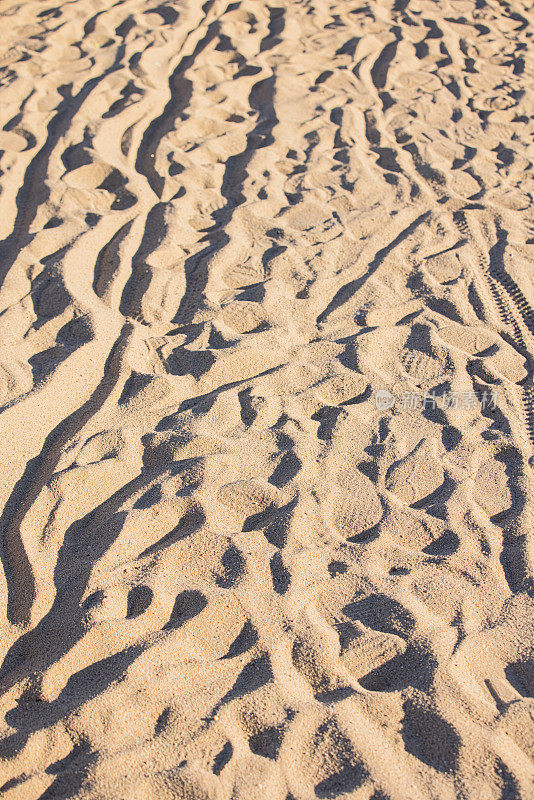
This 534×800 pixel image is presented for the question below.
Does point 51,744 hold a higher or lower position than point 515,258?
higher

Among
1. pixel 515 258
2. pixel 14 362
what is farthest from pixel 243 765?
pixel 515 258

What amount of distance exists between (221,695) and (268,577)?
37 centimetres

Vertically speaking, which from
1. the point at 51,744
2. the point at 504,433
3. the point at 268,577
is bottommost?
the point at 504,433

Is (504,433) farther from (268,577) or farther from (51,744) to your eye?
(51,744)

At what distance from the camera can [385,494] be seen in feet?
7.05

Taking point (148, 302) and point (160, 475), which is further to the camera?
point (148, 302)

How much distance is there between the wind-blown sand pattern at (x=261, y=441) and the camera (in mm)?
1556

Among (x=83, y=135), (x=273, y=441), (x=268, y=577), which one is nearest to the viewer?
(x=268, y=577)

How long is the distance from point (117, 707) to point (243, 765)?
0.34 m

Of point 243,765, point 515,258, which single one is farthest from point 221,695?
point 515,258

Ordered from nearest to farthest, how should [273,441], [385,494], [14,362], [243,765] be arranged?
[243,765]
[385,494]
[273,441]
[14,362]

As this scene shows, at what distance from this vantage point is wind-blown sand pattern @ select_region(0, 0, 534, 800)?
5.10 feet

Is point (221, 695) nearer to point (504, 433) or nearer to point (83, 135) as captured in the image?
point (504, 433)

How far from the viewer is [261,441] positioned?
2.31m
